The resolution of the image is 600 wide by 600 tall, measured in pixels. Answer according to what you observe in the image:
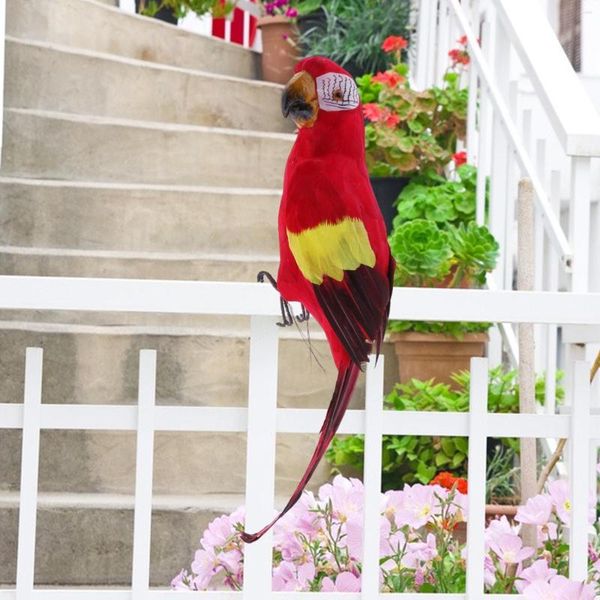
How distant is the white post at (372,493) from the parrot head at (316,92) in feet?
1.77

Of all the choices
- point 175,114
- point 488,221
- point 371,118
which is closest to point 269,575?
point 488,221

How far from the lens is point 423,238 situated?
10.3 ft

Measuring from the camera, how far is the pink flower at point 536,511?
1.66m

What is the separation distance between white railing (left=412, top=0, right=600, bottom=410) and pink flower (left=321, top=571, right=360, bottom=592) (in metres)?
1.30

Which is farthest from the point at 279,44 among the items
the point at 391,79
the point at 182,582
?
the point at 182,582

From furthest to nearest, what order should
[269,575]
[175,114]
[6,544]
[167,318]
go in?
[175,114]
[167,318]
[6,544]
[269,575]

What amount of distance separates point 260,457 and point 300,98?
614 mm

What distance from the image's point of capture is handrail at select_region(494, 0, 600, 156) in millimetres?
2681

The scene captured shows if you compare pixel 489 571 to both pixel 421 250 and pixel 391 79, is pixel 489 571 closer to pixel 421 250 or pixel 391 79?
pixel 421 250

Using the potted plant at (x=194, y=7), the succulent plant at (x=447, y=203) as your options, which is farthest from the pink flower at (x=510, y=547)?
the potted plant at (x=194, y=7)

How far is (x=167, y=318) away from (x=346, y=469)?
698 millimetres

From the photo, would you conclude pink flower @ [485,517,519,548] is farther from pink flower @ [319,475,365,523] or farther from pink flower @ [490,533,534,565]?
pink flower @ [319,475,365,523]

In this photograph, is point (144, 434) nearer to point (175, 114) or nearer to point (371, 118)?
point (371, 118)

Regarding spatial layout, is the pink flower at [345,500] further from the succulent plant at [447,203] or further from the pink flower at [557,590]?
the succulent plant at [447,203]
